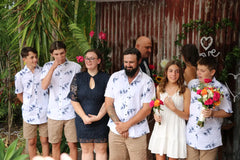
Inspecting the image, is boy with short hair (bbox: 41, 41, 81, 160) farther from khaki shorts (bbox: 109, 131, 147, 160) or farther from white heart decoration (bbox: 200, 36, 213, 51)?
white heart decoration (bbox: 200, 36, 213, 51)

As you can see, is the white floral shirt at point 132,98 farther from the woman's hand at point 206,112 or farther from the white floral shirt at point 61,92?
the white floral shirt at point 61,92

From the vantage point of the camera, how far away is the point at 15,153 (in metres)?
3.08

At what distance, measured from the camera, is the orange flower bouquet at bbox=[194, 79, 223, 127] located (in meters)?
3.29

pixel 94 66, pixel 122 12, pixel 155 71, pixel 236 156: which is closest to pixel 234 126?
pixel 236 156

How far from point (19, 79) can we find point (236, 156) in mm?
3891

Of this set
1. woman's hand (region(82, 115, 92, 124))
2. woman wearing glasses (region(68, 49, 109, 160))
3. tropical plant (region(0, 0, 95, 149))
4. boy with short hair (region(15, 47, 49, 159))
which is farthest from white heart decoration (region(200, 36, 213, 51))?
boy with short hair (region(15, 47, 49, 159))

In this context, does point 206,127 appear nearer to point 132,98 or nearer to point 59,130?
point 132,98

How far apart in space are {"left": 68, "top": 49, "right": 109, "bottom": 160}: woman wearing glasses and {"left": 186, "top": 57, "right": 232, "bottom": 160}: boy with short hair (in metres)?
1.14

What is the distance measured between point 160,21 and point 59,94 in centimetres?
271

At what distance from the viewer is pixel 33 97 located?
4.75 m

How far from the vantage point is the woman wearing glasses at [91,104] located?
3.91m

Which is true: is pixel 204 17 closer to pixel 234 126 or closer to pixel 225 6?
pixel 225 6

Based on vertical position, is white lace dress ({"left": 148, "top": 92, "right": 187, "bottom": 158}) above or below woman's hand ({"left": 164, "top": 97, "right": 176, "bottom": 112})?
below

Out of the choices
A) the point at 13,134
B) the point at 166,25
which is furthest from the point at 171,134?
the point at 13,134
